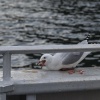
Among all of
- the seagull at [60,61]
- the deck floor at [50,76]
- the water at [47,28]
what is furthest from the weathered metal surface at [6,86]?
the water at [47,28]

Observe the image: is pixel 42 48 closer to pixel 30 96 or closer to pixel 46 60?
pixel 30 96

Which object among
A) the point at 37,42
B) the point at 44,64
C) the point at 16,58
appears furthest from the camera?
the point at 37,42

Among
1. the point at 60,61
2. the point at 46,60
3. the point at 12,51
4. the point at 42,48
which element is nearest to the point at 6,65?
the point at 12,51

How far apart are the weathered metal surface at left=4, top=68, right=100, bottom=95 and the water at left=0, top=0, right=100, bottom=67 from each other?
10.4 metres

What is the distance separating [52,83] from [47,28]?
22.1 m

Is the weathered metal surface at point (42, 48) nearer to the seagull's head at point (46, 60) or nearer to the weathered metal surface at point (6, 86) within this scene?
the weathered metal surface at point (6, 86)

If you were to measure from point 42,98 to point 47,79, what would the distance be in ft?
0.75

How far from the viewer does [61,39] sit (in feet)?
73.0

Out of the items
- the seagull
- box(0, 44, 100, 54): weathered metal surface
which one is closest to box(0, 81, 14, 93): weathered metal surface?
box(0, 44, 100, 54): weathered metal surface

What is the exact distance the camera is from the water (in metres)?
17.2

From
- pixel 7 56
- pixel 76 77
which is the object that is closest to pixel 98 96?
pixel 76 77

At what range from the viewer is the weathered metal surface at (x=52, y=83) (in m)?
4.14

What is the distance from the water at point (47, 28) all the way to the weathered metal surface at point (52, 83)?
10.4m

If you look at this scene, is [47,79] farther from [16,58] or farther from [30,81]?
[16,58]
